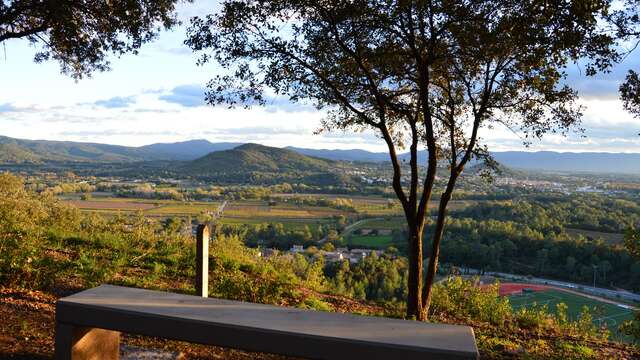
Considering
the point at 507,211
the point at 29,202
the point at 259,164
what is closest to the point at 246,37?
the point at 29,202

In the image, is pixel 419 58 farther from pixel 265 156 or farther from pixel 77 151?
pixel 77 151

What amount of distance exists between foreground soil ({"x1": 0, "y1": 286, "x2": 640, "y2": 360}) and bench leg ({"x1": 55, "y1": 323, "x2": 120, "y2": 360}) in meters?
0.60

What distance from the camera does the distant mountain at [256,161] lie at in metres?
84.1

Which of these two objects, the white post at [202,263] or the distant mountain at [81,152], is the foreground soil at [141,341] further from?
the distant mountain at [81,152]

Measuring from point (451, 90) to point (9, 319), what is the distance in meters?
6.78

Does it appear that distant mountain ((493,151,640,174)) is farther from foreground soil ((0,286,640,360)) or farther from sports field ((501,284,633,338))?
foreground soil ((0,286,640,360))

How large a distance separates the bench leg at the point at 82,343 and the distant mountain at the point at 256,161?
259 ft

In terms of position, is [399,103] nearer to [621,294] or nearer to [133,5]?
[133,5]

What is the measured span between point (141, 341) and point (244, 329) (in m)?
2.27

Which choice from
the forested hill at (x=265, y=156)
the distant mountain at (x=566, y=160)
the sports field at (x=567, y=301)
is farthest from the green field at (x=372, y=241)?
the distant mountain at (x=566, y=160)

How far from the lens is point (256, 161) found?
87750 mm

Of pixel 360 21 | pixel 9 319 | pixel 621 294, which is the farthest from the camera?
pixel 621 294

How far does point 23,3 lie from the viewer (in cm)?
741

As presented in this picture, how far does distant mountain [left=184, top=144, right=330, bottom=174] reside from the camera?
84.1m
